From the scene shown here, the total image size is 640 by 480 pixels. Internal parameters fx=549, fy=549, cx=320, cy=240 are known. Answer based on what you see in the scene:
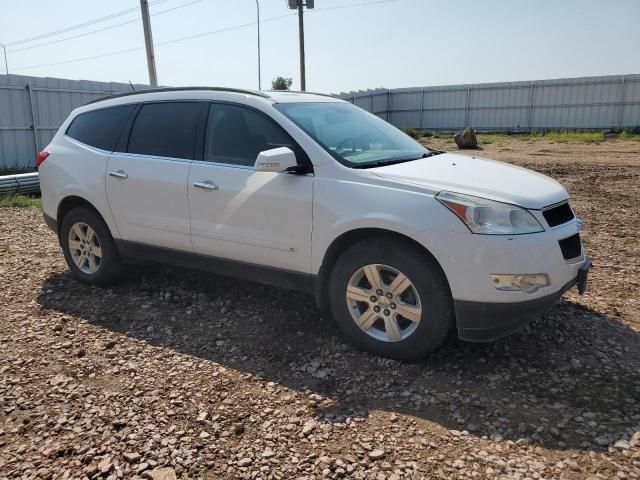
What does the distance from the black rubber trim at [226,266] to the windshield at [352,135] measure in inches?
36.3

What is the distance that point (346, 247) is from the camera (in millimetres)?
3791

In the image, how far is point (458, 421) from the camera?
303cm

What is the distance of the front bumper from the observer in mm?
3293

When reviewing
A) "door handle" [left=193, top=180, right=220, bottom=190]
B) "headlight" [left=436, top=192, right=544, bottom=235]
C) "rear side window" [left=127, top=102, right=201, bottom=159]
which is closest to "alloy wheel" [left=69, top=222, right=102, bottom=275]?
"rear side window" [left=127, top=102, right=201, bottom=159]

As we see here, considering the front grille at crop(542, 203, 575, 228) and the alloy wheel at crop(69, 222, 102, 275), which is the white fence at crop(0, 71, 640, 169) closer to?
the alloy wheel at crop(69, 222, 102, 275)

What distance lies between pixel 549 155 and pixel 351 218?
657 inches

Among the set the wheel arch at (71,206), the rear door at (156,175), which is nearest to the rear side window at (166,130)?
the rear door at (156,175)

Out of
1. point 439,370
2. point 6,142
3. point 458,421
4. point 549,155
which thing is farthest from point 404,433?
point 549,155

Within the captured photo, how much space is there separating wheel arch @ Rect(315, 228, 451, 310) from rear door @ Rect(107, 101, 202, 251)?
1.28 metres

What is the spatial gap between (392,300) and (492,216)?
0.83 metres

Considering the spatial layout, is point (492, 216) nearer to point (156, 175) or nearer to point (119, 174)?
point (156, 175)

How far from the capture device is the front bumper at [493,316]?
3293mm

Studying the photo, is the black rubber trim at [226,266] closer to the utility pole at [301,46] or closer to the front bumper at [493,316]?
the front bumper at [493,316]

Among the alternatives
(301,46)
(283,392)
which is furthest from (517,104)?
(283,392)
